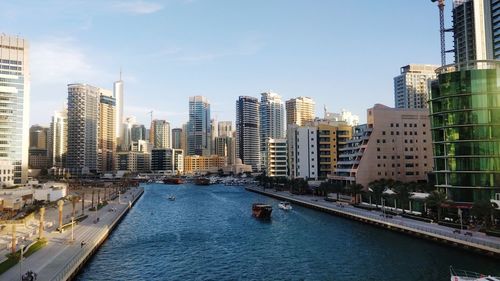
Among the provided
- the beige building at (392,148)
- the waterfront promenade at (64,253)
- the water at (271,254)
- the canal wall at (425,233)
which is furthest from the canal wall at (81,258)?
the beige building at (392,148)

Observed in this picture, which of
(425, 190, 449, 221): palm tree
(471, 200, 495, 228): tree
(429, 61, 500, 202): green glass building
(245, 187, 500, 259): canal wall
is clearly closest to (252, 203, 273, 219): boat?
(245, 187, 500, 259): canal wall

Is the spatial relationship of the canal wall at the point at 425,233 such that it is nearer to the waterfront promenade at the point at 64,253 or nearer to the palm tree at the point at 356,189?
the palm tree at the point at 356,189

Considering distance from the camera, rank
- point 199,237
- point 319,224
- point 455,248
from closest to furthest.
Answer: point 455,248 → point 199,237 → point 319,224

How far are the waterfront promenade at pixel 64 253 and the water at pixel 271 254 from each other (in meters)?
2.29

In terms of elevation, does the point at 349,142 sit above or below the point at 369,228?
above

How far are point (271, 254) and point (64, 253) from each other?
3356 cm

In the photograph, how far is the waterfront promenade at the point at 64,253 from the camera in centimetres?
5416

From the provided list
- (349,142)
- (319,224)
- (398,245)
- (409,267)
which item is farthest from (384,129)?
(409,267)

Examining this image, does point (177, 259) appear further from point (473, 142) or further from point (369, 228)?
point (473, 142)

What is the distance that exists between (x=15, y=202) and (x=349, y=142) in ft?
377

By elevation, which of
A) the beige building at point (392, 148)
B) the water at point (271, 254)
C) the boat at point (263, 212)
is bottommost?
the water at point (271, 254)

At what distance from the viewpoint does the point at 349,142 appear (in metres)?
170

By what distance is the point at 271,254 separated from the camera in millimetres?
77312

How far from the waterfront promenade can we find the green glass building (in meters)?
72.7
